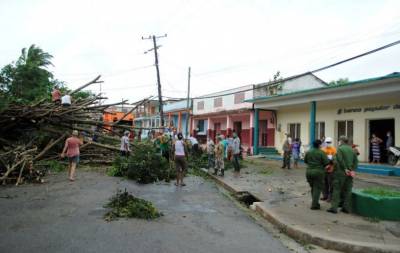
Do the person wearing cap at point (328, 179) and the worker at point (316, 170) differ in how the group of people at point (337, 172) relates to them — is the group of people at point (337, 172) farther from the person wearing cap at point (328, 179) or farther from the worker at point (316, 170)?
the person wearing cap at point (328, 179)

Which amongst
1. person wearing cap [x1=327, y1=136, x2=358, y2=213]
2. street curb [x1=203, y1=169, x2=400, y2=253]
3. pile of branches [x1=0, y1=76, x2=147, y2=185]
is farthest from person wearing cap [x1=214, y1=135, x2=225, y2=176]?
street curb [x1=203, y1=169, x2=400, y2=253]

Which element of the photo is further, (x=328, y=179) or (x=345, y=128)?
(x=345, y=128)

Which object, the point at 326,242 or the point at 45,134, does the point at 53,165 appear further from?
the point at 326,242

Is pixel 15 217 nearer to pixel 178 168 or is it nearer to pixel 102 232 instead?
pixel 102 232

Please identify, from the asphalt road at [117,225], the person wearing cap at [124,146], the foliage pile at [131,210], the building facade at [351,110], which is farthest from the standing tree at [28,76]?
the building facade at [351,110]

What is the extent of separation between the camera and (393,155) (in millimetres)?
16516

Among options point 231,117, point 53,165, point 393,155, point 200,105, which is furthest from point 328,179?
point 200,105

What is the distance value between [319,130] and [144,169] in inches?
503

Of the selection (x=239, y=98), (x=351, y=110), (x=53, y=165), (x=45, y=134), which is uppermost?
(x=239, y=98)

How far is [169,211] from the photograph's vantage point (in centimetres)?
819

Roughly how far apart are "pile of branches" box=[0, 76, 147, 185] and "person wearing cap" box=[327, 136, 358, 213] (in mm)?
9112

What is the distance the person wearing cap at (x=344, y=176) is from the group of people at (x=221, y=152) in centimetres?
687

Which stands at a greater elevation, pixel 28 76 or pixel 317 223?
pixel 28 76

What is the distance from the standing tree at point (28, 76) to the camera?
55.3 ft
